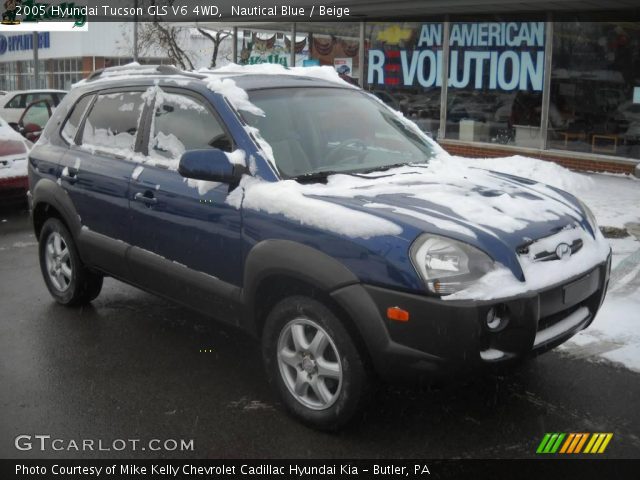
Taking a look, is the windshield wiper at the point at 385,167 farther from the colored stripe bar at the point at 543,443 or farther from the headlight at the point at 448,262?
the colored stripe bar at the point at 543,443

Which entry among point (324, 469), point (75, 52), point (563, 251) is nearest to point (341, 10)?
point (563, 251)

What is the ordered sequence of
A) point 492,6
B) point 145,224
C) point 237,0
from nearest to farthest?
point 145,224 → point 492,6 → point 237,0

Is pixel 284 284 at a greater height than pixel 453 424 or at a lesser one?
greater

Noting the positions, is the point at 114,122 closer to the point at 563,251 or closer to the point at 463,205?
the point at 463,205

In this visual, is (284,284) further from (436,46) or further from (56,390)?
(436,46)

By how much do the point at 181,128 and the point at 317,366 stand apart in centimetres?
184

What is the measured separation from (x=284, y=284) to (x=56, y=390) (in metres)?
1.58

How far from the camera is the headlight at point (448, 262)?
10.4ft

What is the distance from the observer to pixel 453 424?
3709 millimetres

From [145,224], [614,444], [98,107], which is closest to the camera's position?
[614,444]

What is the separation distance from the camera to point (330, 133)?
4.45 metres

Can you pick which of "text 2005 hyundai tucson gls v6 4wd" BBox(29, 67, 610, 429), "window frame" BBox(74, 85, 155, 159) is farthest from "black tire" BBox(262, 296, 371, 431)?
"window frame" BBox(74, 85, 155, 159)

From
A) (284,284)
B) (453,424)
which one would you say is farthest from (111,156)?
(453,424)

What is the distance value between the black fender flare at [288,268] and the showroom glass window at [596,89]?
10.1m
